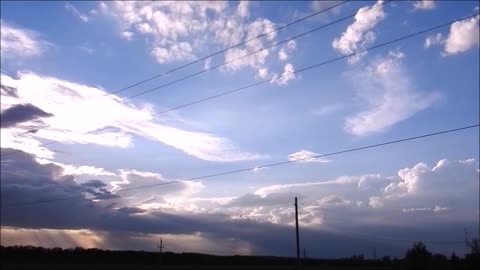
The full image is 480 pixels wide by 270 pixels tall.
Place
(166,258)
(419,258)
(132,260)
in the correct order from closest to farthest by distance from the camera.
Answer: 1. (419,258)
2. (132,260)
3. (166,258)

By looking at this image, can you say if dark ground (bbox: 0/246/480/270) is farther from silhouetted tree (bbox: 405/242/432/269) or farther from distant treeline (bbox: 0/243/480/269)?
silhouetted tree (bbox: 405/242/432/269)

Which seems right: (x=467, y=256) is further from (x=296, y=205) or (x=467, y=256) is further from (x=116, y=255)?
(x=116, y=255)

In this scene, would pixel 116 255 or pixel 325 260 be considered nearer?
pixel 116 255

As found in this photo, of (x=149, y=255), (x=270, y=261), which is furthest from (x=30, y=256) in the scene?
(x=270, y=261)

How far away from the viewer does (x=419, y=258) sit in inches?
2591

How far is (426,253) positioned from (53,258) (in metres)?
96.0

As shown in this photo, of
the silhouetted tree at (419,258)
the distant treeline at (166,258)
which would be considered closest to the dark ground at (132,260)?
the distant treeline at (166,258)

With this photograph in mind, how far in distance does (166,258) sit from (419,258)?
361 ft

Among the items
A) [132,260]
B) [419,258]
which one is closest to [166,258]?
[132,260]

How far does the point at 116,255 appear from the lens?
154 m

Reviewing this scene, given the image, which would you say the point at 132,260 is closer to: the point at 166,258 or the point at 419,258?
the point at 166,258

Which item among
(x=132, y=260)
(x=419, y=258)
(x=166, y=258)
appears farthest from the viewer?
(x=166, y=258)

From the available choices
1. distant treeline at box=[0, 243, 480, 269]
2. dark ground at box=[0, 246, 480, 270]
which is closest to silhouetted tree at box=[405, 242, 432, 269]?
distant treeline at box=[0, 243, 480, 269]

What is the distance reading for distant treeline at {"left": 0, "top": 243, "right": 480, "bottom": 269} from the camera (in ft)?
217
